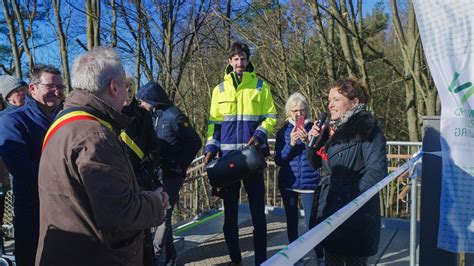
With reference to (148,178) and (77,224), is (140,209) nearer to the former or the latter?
(77,224)

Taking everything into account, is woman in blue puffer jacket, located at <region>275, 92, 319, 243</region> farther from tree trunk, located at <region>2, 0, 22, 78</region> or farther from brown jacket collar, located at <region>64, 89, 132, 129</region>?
tree trunk, located at <region>2, 0, 22, 78</region>

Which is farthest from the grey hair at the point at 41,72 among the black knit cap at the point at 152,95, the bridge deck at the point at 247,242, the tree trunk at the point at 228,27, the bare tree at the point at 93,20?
the tree trunk at the point at 228,27

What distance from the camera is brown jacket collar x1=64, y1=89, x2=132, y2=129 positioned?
5.88 ft

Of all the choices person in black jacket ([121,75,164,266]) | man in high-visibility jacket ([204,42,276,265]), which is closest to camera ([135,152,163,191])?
person in black jacket ([121,75,164,266])

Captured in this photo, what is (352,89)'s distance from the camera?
110 inches

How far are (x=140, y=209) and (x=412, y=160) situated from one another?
2.03 metres

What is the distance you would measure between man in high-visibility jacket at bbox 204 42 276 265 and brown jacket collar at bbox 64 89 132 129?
207cm

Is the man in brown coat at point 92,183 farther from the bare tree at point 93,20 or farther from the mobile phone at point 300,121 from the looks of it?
the bare tree at point 93,20

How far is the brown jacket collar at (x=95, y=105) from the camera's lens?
1791mm

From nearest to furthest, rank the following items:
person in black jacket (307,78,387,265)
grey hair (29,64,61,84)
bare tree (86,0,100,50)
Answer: person in black jacket (307,78,387,265)
grey hair (29,64,61,84)
bare tree (86,0,100,50)

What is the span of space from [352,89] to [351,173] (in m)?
0.55

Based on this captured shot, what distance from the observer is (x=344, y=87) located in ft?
9.31

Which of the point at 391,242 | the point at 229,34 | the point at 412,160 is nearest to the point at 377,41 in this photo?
the point at 229,34

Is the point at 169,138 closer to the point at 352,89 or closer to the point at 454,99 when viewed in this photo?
the point at 352,89
